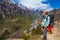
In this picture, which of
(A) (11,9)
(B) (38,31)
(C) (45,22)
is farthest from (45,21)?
(A) (11,9)

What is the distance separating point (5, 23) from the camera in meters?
7.31

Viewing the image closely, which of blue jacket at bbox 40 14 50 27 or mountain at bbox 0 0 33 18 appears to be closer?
blue jacket at bbox 40 14 50 27

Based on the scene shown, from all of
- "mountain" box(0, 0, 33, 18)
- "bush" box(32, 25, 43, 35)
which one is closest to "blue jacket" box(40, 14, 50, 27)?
"bush" box(32, 25, 43, 35)

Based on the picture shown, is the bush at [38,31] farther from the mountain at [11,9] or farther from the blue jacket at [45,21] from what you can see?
the mountain at [11,9]

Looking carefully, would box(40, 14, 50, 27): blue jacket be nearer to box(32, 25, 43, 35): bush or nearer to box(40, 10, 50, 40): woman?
box(40, 10, 50, 40): woman

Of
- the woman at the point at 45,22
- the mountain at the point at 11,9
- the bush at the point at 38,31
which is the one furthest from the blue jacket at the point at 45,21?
the mountain at the point at 11,9

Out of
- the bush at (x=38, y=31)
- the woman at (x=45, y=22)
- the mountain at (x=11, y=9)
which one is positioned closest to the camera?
the woman at (x=45, y=22)

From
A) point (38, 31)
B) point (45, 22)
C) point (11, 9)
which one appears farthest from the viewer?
point (11, 9)

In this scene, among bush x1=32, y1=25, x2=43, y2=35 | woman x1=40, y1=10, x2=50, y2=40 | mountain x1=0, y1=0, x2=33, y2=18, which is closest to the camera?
woman x1=40, y1=10, x2=50, y2=40

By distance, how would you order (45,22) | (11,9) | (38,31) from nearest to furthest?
(45,22) < (38,31) < (11,9)

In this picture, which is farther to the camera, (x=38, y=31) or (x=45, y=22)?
(x=38, y=31)

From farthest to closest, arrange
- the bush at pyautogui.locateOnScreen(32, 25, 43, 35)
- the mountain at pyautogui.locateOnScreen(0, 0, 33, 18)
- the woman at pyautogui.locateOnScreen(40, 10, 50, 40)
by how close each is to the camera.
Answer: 1. the mountain at pyautogui.locateOnScreen(0, 0, 33, 18)
2. the bush at pyautogui.locateOnScreen(32, 25, 43, 35)
3. the woman at pyautogui.locateOnScreen(40, 10, 50, 40)

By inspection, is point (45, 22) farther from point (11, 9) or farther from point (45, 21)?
point (11, 9)

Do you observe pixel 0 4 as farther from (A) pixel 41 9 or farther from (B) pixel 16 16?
(A) pixel 41 9
